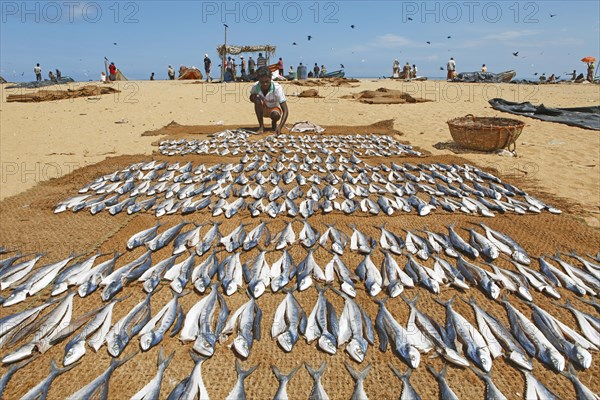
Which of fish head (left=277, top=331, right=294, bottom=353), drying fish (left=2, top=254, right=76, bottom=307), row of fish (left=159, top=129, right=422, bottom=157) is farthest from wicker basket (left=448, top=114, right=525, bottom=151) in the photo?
drying fish (left=2, top=254, right=76, bottom=307)

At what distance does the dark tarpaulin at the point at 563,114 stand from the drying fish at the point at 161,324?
1209 cm

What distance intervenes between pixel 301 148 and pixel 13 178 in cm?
530

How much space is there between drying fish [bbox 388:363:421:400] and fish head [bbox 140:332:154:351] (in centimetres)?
165

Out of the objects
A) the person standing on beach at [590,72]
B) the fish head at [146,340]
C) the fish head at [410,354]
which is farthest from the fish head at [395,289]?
the person standing on beach at [590,72]

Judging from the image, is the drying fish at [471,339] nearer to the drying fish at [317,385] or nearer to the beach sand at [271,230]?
the beach sand at [271,230]

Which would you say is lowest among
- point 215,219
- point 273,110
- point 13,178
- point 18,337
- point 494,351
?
point 494,351

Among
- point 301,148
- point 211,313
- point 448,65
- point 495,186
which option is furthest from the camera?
point 448,65

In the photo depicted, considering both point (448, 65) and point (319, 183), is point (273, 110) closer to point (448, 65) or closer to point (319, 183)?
point (319, 183)

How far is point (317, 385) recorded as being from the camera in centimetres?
204

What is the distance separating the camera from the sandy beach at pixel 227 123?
5.91m

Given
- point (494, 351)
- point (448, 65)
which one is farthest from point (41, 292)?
point (448, 65)

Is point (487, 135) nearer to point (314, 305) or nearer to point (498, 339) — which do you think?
point (498, 339)

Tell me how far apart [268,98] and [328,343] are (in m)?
7.26

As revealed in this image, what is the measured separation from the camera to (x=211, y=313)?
8.58 feet
